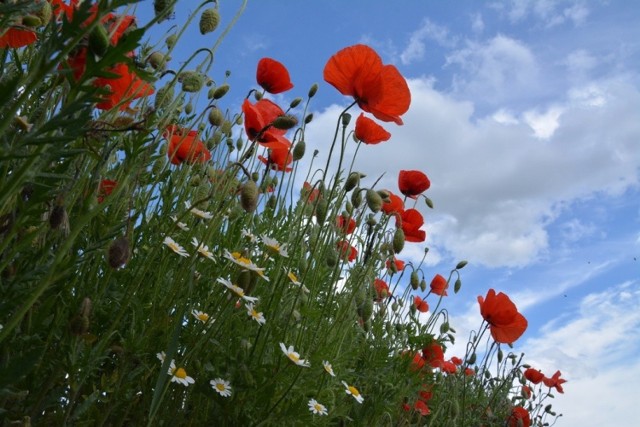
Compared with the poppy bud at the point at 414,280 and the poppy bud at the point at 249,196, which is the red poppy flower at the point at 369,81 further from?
the poppy bud at the point at 414,280

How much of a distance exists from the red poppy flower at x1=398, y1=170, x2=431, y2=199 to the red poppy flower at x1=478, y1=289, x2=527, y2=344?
0.78m

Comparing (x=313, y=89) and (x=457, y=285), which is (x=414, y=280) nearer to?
(x=457, y=285)

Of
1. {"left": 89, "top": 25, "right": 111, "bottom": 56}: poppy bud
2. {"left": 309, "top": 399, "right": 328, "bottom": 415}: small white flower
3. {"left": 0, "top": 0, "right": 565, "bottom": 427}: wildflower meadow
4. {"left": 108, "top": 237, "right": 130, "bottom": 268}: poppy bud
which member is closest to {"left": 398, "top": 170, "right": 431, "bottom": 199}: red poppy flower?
{"left": 0, "top": 0, "right": 565, "bottom": 427}: wildflower meadow

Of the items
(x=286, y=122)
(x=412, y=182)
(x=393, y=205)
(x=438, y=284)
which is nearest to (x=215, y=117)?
(x=286, y=122)

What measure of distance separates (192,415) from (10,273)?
893 mm

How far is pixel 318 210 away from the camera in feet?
7.60

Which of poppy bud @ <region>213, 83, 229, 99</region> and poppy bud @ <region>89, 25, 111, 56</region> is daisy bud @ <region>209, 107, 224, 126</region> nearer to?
poppy bud @ <region>213, 83, 229, 99</region>

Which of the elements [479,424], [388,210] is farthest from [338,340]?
[479,424]

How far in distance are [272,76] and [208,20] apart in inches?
36.3

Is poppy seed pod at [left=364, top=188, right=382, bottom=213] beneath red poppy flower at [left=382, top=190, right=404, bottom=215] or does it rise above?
beneath

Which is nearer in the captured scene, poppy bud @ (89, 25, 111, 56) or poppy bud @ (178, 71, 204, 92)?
poppy bud @ (89, 25, 111, 56)

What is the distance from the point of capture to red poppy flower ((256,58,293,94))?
112 inches

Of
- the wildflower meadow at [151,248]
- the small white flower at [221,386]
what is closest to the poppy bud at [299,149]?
the wildflower meadow at [151,248]

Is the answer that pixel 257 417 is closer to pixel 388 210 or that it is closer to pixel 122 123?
pixel 122 123
